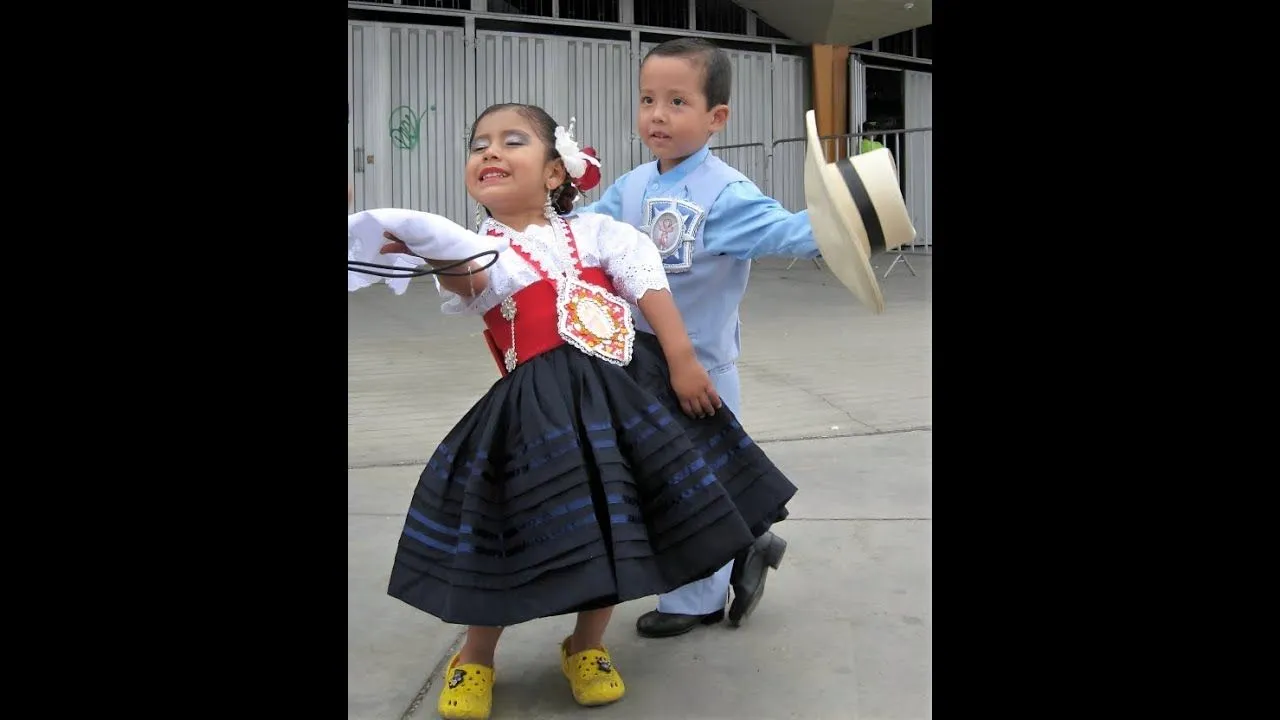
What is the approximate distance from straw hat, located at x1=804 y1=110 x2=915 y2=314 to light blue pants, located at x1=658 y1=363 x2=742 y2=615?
0.64 m

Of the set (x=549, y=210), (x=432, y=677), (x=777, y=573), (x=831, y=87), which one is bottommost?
(x=432, y=677)

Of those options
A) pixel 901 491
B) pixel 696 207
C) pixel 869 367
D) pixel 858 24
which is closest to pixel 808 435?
pixel 901 491

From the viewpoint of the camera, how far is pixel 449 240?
92.7 inches

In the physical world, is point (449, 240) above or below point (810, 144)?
below

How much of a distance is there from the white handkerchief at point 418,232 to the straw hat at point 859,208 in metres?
0.67

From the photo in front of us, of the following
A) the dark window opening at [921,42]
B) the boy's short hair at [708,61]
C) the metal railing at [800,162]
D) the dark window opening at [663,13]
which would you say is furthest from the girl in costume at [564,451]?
the dark window opening at [921,42]

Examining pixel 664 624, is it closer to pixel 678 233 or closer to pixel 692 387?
pixel 692 387

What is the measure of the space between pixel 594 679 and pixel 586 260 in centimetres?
88

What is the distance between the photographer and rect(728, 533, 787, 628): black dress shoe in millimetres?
3021

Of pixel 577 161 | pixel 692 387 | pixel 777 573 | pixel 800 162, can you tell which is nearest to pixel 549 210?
pixel 577 161

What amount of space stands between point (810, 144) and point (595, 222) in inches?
21.5

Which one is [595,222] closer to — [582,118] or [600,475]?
[600,475]

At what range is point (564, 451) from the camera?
7.79 feet

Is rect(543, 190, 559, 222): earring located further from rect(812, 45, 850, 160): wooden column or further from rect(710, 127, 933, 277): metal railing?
rect(812, 45, 850, 160): wooden column
